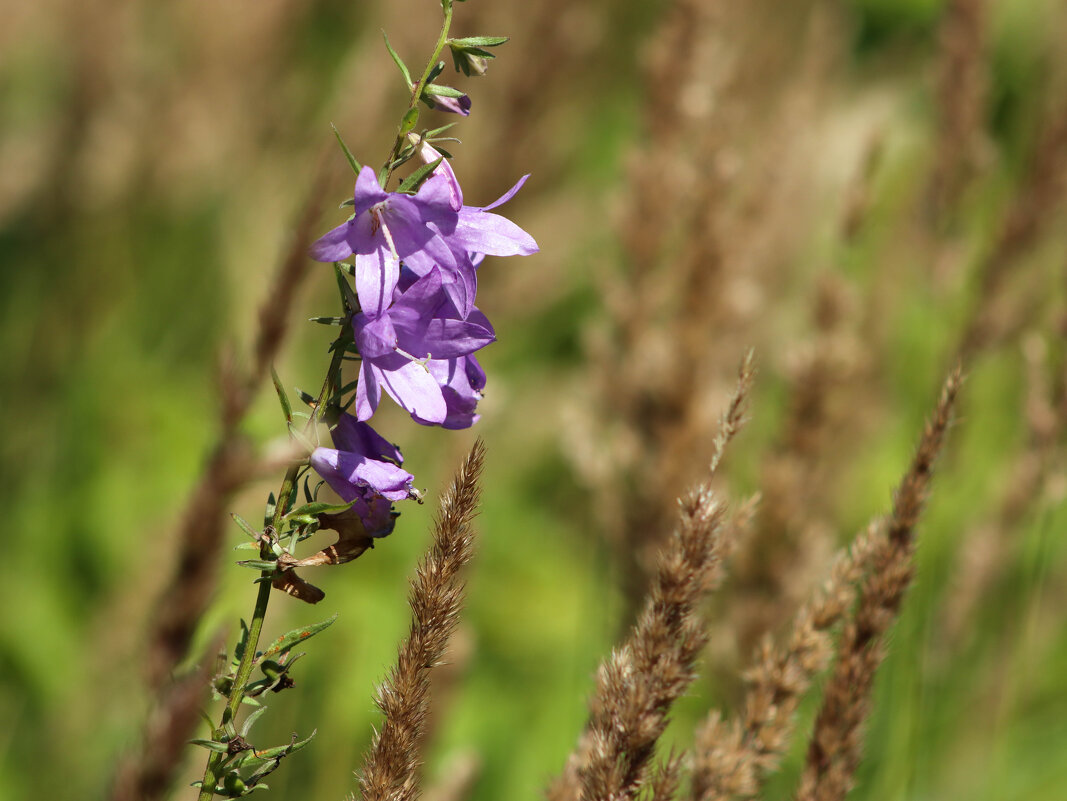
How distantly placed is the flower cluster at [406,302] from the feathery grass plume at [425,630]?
0.24ft

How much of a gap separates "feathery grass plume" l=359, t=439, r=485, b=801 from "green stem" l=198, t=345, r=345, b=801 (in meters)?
0.14

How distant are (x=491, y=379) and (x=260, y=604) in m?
2.17

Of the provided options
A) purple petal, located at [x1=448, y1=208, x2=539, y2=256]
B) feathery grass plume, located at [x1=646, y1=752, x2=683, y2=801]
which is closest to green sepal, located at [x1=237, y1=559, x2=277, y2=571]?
purple petal, located at [x1=448, y1=208, x2=539, y2=256]

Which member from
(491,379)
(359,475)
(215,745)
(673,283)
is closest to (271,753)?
(215,745)

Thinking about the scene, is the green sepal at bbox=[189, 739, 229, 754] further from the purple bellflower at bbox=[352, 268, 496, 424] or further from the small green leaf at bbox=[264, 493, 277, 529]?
the purple bellflower at bbox=[352, 268, 496, 424]

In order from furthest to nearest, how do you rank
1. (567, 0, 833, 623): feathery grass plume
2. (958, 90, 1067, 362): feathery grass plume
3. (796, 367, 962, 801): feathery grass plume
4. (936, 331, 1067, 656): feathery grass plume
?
(958, 90, 1067, 362): feathery grass plume → (567, 0, 833, 623): feathery grass plume → (936, 331, 1067, 656): feathery grass plume → (796, 367, 962, 801): feathery grass plume

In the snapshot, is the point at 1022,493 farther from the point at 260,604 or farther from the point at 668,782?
the point at 260,604

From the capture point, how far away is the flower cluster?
1.01 m

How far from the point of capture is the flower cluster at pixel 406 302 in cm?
101

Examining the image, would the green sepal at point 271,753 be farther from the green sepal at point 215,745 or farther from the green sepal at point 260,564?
the green sepal at point 260,564

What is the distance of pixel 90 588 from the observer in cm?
330

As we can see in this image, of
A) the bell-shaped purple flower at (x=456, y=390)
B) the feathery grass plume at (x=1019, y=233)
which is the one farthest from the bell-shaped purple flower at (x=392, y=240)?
the feathery grass plume at (x=1019, y=233)

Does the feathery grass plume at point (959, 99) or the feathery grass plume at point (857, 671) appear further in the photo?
the feathery grass plume at point (959, 99)

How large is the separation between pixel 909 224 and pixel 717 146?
1.16m
